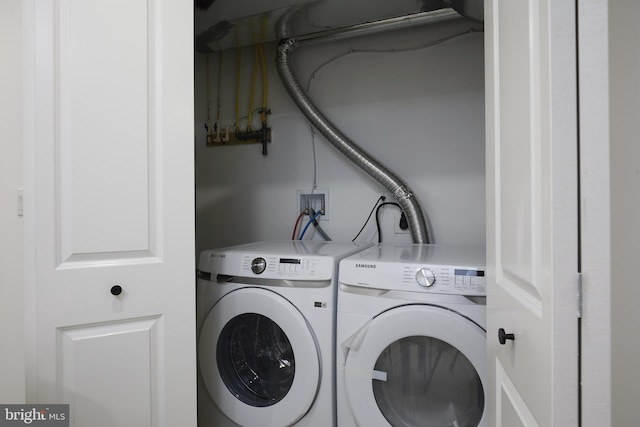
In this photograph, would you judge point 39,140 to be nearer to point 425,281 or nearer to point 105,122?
point 105,122

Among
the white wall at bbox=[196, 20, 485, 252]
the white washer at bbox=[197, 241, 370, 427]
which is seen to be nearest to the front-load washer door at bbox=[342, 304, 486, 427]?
the white washer at bbox=[197, 241, 370, 427]

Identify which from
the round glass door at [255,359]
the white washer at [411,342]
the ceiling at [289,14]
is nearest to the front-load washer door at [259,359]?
the round glass door at [255,359]

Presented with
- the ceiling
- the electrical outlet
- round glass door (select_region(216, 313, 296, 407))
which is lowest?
round glass door (select_region(216, 313, 296, 407))

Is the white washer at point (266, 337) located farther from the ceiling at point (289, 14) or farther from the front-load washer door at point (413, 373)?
the ceiling at point (289, 14)

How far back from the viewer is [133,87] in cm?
106

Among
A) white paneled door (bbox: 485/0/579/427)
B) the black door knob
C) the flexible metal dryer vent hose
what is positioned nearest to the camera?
white paneled door (bbox: 485/0/579/427)

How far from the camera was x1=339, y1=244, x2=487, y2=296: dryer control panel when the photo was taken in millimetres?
1046

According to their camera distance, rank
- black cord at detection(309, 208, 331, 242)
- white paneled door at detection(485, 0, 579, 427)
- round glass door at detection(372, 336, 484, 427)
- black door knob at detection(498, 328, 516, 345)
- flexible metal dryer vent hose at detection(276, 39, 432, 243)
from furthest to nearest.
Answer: black cord at detection(309, 208, 331, 242)
flexible metal dryer vent hose at detection(276, 39, 432, 243)
round glass door at detection(372, 336, 484, 427)
black door knob at detection(498, 328, 516, 345)
white paneled door at detection(485, 0, 579, 427)

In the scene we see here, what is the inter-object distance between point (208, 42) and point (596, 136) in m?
1.91

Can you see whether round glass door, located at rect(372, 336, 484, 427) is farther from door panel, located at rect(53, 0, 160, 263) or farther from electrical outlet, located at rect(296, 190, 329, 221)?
electrical outlet, located at rect(296, 190, 329, 221)

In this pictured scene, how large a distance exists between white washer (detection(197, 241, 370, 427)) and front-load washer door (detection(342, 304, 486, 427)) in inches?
4.9

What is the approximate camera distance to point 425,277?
42.4 inches

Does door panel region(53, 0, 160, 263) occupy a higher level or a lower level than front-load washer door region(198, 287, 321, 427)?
higher

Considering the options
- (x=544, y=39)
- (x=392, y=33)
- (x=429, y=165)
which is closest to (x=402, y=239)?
(x=429, y=165)
